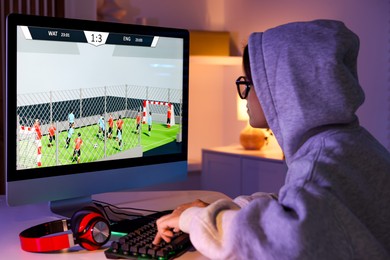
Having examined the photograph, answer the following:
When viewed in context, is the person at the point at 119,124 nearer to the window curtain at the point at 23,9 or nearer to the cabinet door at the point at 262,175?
the window curtain at the point at 23,9

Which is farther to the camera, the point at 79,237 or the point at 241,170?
the point at 241,170

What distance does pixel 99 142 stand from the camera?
1.71 m

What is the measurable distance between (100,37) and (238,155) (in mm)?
2140

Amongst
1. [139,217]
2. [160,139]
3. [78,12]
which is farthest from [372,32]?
[139,217]

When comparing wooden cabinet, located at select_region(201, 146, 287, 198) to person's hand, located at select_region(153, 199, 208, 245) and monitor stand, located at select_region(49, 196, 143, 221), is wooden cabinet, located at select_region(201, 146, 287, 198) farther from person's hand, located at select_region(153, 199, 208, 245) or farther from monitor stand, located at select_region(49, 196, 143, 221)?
person's hand, located at select_region(153, 199, 208, 245)

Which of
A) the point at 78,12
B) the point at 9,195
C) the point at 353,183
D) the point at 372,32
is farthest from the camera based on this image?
the point at 372,32

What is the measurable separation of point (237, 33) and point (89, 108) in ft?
9.28

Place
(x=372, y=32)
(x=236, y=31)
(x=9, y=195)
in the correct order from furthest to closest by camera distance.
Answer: (x=236, y=31) → (x=372, y=32) → (x=9, y=195)

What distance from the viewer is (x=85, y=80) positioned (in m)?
1.67

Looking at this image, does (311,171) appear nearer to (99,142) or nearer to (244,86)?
(244,86)

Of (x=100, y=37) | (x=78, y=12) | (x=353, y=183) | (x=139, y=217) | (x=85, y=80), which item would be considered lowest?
(x=139, y=217)

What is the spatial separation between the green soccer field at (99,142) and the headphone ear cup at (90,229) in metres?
→ 0.21

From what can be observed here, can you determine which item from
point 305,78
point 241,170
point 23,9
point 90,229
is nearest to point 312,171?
point 305,78

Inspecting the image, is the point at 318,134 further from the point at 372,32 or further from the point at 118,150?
the point at 372,32
